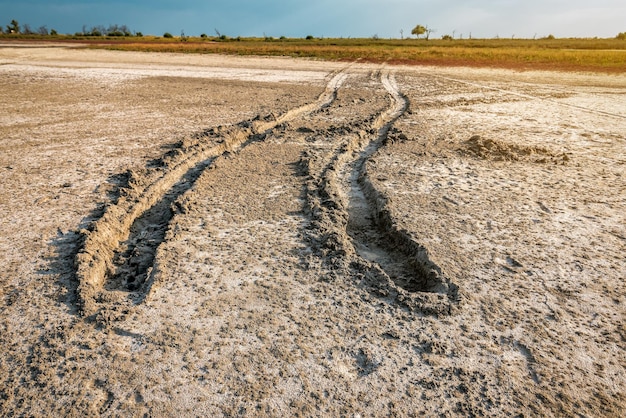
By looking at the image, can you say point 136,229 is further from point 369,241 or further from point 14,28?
point 14,28

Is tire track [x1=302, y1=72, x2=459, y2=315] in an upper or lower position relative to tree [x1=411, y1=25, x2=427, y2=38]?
lower

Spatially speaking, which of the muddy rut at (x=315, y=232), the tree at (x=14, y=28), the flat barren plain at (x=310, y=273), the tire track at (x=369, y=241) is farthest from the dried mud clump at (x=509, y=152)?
the tree at (x=14, y=28)

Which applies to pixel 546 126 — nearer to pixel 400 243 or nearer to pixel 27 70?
pixel 400 243

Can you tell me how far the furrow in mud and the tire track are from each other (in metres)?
1.71

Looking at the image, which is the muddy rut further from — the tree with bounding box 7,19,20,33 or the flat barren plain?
the tree with bounding box 7,19,20,33

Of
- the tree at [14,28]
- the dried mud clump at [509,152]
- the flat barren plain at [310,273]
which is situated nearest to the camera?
the flat barren plain at [310,273]

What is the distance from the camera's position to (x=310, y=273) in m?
3.61

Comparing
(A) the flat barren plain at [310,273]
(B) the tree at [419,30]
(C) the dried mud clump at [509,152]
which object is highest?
(B) the tree at [419,30]

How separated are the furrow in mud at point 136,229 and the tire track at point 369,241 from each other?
1.71 meters

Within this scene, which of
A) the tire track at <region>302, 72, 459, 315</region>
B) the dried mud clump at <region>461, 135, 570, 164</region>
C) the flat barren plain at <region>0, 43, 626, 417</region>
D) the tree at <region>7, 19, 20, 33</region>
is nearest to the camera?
the flat barren plain at <region>0, 43, 626, 417</region>

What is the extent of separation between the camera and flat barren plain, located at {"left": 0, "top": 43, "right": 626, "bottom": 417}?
2.50 m

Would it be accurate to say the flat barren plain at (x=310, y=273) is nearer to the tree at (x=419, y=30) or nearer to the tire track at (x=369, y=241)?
the tire track at (x=369, y=241)

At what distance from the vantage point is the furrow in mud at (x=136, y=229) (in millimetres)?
3432

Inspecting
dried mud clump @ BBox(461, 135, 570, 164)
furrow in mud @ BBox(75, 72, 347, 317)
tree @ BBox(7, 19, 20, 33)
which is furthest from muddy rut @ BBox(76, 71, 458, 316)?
tree @ BBox(7, 19, 20, 33)
